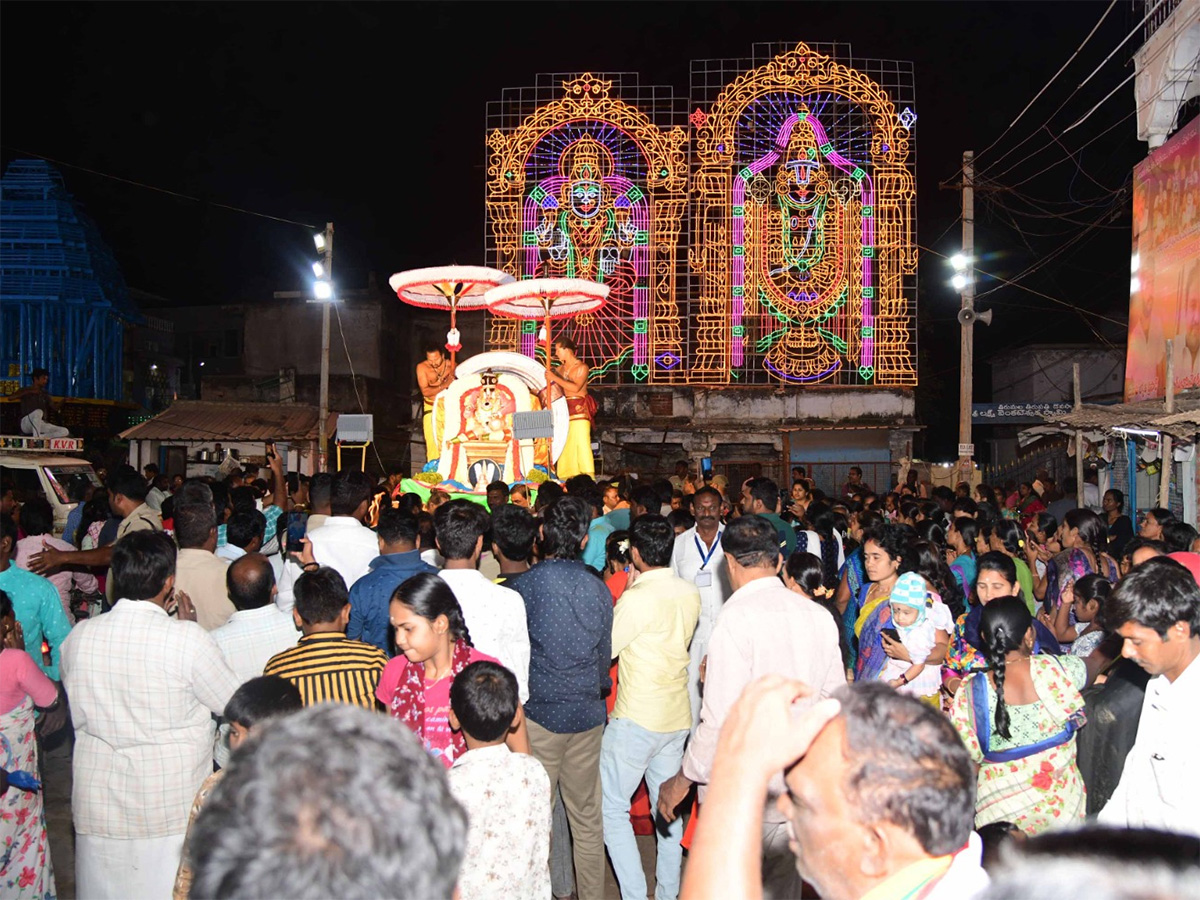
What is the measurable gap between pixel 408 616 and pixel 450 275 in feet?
39.2

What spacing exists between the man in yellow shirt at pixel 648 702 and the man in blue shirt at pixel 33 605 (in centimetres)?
297

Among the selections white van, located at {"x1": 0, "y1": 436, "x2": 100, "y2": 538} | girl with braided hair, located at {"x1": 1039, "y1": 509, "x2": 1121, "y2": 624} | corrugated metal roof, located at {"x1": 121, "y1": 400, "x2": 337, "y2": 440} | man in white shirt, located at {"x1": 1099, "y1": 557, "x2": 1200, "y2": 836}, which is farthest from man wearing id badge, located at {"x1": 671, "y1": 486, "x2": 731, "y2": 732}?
corrugated metal roof, located at {"x1": 121, "y1": 400, "x2": 337, "y2": 440}

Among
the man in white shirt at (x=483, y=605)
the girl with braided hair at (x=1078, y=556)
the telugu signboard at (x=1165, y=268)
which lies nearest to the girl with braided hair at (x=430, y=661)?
the man in white shirt at (x=483, y=605)

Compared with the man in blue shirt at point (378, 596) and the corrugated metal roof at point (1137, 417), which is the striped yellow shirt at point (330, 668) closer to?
the man in blue shirt at point (378, 596)

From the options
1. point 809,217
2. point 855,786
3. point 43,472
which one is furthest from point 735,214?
point 855,786

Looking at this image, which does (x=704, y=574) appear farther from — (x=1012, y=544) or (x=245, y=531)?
(x=245, y=531)

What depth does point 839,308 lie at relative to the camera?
78.3 feet

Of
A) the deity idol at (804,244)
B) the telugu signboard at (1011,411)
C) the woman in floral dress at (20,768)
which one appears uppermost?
the deity idol at (804,244)

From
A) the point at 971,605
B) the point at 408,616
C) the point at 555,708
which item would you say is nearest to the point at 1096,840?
the point at 408,616

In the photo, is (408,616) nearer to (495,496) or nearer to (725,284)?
(495,496)

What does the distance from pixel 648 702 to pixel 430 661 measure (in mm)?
1523

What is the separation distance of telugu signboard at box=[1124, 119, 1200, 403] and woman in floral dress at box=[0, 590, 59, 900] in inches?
585

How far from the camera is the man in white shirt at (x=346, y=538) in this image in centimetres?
605

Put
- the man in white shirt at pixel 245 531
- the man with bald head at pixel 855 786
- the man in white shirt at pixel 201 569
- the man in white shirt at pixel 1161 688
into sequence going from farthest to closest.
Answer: the man in white shirt at pixel 245 531 → the man in white shirt at pixel 201 569 → the man in white shirt at pixel 1161 688 → the man with bald head at pixel 855 786
